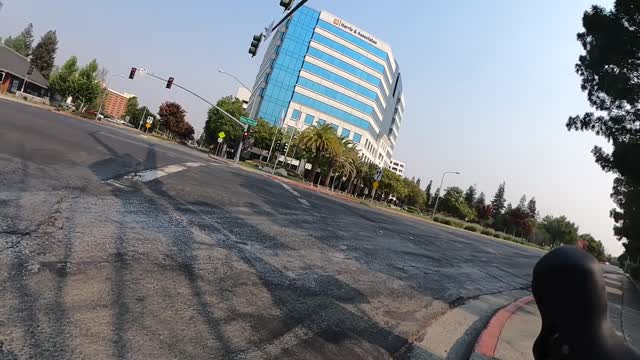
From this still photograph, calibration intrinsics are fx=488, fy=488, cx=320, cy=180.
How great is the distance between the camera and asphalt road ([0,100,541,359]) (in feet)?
12.7

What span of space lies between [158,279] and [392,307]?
10.6ft

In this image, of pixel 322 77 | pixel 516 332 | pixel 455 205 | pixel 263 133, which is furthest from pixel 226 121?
pixel 516 332

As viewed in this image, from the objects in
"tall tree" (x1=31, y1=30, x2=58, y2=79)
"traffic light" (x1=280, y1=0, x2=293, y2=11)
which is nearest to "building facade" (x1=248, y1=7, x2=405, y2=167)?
"tall tree" (x1=31, y1=30, x2=58, y2=79)

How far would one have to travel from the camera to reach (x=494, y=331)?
650 centimetres

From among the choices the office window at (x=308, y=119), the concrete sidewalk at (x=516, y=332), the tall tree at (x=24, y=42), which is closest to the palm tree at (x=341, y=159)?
the office window at (x=308, y=119)

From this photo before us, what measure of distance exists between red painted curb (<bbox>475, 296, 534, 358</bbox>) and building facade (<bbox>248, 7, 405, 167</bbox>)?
3055 inches

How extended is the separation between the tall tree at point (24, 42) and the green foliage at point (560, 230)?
5340 inches

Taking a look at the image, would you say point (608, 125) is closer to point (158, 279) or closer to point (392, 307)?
point (392, 307)

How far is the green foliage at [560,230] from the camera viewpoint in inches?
4712

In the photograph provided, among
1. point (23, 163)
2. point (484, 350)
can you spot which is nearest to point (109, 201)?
point (23, 163)

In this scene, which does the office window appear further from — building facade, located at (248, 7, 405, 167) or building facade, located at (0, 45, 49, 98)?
building facade, located at (0, 45, 49, 98)

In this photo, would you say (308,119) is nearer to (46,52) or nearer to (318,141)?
(318,141)

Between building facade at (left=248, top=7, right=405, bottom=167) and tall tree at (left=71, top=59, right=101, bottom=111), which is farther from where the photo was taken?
building facade at (left=248, top=7, right=405, bottom=167)

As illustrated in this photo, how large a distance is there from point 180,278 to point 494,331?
4.13 meters
